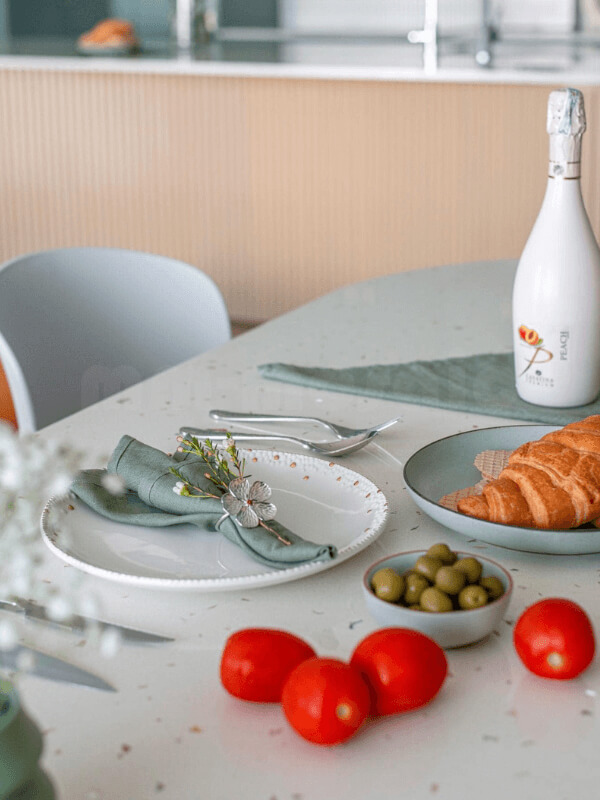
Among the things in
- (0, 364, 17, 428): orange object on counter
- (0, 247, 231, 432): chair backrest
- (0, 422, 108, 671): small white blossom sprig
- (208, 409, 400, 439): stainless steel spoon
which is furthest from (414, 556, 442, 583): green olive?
(0, 364, 17, 428): orange object on counter

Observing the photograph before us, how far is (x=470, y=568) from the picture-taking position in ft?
2.04

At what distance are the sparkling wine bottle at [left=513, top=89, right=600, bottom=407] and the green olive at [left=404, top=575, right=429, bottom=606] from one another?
1.53 feet

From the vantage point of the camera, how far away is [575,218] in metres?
1.00

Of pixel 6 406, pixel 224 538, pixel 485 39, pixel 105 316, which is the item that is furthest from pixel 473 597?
pixel 485 39

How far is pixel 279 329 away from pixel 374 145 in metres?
1.82

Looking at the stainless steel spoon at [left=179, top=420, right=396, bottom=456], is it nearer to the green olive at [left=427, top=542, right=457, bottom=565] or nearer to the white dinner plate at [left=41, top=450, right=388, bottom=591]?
the white dinner plate at [left=41, top=450, right=388, bottom=591]

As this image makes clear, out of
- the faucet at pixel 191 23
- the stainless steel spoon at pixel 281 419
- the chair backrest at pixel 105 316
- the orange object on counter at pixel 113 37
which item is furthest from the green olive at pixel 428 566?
the faucet at pixel 191 23

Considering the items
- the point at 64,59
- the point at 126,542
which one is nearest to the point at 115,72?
the point at 64,59

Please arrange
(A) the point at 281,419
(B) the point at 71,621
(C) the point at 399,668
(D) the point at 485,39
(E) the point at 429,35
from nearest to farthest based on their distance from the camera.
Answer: (C) the point at 399,668, (B) the point at 71,621, (A) the point at 281,419, (D) the point at 485,39, (E) the point at 429,35

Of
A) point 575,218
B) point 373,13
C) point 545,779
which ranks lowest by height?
point 545,779

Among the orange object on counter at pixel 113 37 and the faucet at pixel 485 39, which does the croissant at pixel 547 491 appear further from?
the orange object on counter at pixel 113 37

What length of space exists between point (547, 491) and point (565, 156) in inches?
14.7

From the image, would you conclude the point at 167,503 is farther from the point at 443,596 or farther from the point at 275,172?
the point at 275,172

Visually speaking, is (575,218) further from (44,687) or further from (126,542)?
(44,687)
